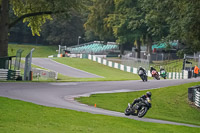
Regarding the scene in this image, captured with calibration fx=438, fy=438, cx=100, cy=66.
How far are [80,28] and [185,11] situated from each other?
227 feet

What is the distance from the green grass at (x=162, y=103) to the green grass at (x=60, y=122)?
548 centimetres

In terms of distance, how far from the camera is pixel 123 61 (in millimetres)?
63594

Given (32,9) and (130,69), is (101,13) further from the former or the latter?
(32,9)

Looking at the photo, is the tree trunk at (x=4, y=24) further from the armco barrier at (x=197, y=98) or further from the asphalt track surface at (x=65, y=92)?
the armco barrier at (x=197, y=98)

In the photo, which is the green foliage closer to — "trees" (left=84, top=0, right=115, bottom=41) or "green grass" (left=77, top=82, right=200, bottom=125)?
"green grass" (left=77, top=82, right=200, bottom=125)

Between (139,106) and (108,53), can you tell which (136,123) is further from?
(108,53)

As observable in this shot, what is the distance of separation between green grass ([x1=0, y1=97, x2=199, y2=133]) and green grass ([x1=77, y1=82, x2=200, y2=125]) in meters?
5.48

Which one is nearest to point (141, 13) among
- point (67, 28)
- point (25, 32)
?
point (67, 28)

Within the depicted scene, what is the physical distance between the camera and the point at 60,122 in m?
15.0

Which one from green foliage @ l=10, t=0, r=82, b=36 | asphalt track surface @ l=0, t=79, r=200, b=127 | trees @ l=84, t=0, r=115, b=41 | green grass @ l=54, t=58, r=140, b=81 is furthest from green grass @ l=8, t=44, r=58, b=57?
asphalt track surface @ l=0, t=79, r=200, b=127

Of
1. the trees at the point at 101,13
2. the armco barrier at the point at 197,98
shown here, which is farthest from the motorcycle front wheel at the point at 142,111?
the trees at the point at 101,13

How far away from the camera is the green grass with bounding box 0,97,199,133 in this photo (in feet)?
44.2

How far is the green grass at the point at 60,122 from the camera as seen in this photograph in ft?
44.2

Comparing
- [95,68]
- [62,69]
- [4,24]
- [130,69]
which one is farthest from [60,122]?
[95,68]
